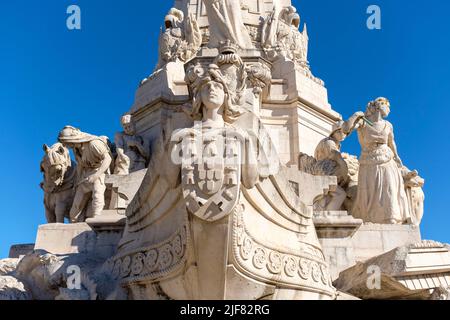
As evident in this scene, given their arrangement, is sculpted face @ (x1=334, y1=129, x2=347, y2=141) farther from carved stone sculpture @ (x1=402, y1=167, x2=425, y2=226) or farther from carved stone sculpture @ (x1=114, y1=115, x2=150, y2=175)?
carved stone sculpture @ (x1=114, y1=115, x2=150, y2=175)

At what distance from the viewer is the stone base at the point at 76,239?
8.55 metres

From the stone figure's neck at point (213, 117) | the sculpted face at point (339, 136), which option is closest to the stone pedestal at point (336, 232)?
the stone figure's neck at point (213, 117)

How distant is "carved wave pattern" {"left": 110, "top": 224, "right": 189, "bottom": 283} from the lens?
571 cm

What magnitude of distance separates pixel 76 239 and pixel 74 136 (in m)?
2.77

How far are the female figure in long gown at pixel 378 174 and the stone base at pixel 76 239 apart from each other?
4817 millimetres

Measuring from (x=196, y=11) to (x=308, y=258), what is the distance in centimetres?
1062

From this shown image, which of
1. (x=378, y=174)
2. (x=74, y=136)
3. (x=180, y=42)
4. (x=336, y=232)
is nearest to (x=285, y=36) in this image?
(x=180, y=42)

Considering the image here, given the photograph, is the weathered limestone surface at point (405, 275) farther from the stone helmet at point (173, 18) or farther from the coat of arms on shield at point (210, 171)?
the stone helmet at point (173, 18)

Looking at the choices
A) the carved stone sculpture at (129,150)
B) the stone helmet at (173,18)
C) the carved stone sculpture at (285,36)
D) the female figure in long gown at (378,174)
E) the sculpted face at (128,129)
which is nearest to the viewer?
the female figure in long gown at (378,174)

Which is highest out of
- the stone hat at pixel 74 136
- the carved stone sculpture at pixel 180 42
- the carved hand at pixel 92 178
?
the carved stone sculpture at pixel 180 42

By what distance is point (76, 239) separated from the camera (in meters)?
8.94

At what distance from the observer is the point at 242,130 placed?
6.04 m
